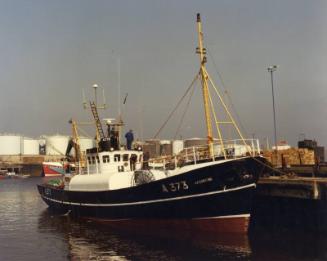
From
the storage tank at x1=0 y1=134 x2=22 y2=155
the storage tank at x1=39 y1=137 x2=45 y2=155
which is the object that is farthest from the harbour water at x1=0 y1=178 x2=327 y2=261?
the storage tank at x1=39 y1=137 x2=45 y2=155

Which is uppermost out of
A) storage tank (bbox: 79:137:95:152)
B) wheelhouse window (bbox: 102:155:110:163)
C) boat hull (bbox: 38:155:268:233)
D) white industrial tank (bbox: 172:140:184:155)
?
storage tank (bbox: 79:137:95:152)

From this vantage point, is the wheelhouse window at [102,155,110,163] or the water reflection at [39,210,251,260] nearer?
the water reflection at [39,210,251,260]

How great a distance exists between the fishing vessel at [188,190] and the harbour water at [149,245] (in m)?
0.97

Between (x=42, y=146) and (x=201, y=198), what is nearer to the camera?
(x=201, y=198)

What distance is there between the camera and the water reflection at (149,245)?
69.8ft

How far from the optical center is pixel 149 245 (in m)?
23.5

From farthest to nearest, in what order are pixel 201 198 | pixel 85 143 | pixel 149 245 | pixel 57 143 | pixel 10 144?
pixel 85 143, pixel 57 143, pixel 10 144, pixel 201 198, pixel 149 245

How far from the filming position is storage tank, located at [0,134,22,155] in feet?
451

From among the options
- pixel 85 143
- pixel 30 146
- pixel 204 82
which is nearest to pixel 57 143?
pixel 30 146

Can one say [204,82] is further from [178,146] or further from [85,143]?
[85,143]

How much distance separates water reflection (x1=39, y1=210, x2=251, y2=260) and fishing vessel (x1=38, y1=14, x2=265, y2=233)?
951 millimetres

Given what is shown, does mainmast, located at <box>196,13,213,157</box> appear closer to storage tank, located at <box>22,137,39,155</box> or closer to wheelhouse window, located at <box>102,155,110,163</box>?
wheelhouse window, located at <box>102,155,110,163</box>

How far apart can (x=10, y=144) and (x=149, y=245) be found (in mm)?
126922

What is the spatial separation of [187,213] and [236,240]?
3575 mm
